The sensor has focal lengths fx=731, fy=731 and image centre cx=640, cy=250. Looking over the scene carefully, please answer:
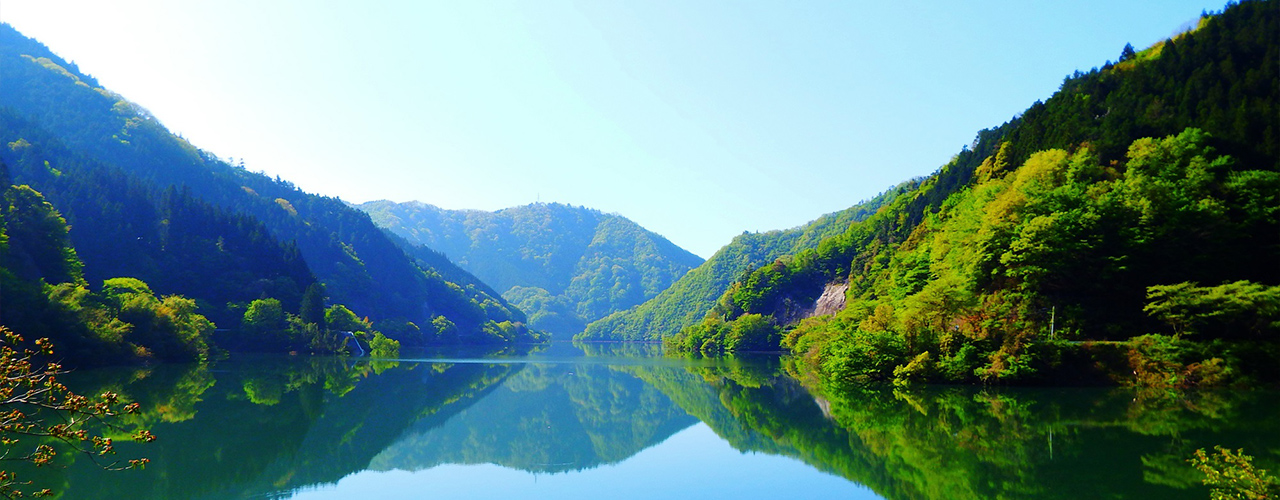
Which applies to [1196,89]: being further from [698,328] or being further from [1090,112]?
[698,328]

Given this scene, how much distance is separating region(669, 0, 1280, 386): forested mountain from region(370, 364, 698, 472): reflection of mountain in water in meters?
13.5

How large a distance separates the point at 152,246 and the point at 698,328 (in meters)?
72.7

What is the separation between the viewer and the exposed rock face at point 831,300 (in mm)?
84250

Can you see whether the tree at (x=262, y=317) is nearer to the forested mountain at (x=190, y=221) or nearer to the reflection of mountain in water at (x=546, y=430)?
the forested mountain at (x=190, y=221)

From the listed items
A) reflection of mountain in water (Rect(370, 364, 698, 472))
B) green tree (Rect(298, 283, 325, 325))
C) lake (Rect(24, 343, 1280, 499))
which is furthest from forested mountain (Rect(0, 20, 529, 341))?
reflection of mountain in water (Rect(370, 364, 698, 472))

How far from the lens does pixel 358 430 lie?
23781 millimetres

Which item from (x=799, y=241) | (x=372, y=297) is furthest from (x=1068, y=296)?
(x=799, y=241)

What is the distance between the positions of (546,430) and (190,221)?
307ft

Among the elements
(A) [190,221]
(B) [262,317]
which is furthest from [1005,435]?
(A) [190,221]

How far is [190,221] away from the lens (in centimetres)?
9969

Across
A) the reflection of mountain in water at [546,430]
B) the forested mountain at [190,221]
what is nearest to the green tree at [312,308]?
the forested mountain at [190,221]

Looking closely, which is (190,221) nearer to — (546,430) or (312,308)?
(312,308)

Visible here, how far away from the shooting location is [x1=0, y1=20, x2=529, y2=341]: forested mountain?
8769cm

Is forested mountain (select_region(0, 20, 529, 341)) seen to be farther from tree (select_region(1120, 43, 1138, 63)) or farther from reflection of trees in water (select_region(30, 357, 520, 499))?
tree (select_region(1120, 43, 1138, 63))
